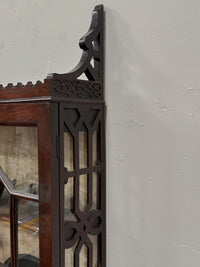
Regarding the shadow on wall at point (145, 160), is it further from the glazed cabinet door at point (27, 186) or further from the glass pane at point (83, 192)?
the glazed cabinet door at point (27, 186)

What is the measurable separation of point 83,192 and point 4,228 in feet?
Result: 0.84

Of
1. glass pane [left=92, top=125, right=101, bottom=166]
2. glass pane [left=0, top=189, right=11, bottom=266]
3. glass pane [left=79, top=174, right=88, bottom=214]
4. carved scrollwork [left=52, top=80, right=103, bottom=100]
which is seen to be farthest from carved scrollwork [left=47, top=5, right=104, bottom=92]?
glass pane [left=0, top=189, right=11, bottom=266]

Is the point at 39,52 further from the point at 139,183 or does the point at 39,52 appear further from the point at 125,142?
the point at 139,183

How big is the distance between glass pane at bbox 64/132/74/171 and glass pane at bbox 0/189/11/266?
0.20m

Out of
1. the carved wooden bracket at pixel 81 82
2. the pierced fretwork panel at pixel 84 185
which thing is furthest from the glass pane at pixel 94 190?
the carved wooden bracket at pixel 81 82

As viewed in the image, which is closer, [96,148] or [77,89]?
[77,89]

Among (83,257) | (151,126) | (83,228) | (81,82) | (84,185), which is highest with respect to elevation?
(81,82)

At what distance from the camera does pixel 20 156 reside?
764mm

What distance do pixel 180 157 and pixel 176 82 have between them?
7.2 inches

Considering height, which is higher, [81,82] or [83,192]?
[81,82]

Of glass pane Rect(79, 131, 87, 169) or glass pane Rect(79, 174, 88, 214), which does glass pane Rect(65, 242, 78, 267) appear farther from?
glass pane Rect(79, 131, 87, 169)

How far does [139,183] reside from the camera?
0.70 m

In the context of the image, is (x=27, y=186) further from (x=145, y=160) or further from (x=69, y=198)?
(x=145, y=160)

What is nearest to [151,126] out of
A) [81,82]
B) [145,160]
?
[145,160]
